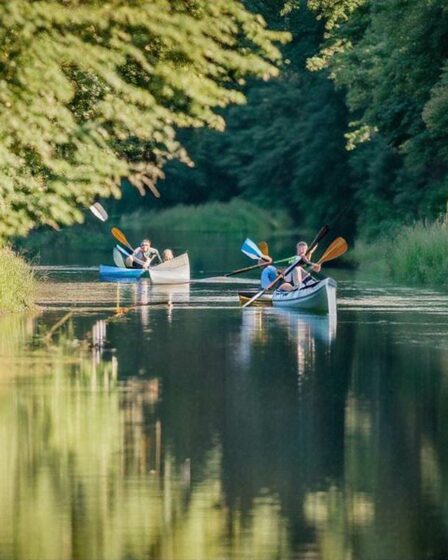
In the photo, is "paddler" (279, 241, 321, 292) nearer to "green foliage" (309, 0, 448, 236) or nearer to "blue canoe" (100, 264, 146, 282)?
"green foliage" (309, 0, 448, 236)

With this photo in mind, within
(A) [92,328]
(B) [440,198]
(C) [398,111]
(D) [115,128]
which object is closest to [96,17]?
(D) [115,128]

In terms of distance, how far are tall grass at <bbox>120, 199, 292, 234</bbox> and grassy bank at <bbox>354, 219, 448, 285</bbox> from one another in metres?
51.5

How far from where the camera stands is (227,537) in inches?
418

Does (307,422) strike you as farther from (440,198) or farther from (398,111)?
(440,198)

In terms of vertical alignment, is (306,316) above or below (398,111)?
below

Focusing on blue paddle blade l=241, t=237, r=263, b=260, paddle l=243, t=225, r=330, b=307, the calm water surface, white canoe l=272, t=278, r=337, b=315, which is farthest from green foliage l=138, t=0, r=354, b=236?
the calm water surface

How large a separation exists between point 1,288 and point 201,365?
367 inches

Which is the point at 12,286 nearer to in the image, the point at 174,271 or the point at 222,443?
the point at 174,271

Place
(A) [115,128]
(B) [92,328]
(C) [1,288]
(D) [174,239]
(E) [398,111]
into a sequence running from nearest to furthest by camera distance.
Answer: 1. (A) [115,128]
2. (B) [92,328]
3. (C) [1,288]
4. (E) [398,111]
5. (D) [174,239]

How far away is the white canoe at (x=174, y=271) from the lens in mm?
44500

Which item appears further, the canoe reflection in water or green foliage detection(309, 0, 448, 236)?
green foliage detection(309, 0, 448, 236)

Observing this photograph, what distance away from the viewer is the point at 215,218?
109m

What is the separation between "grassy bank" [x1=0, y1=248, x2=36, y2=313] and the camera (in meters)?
29.4

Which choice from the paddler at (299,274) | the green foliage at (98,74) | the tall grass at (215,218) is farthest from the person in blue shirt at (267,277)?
the tall grass at (215,218)
